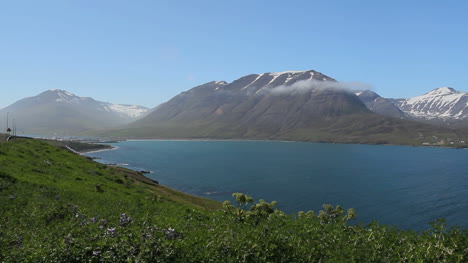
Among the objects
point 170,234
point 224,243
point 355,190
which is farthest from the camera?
point 355,190

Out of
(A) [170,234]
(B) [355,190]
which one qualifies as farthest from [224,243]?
(B) [355,190]

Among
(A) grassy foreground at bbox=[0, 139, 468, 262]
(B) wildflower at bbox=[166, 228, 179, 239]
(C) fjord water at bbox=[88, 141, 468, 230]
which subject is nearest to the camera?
(A) grassy foreground at bbox=[0, 139, 468, 262]

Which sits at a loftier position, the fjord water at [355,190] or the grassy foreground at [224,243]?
the grassy foreground at [224,243]

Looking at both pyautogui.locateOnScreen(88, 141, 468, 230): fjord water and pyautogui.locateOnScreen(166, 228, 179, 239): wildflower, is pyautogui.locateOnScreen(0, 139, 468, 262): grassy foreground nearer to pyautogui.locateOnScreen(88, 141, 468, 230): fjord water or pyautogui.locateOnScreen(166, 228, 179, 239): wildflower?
pyautogui.locateOnScreen(166, 228, 179, 239): wildflower

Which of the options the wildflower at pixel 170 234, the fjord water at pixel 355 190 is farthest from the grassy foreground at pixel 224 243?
the fjord water at pixel 355 190

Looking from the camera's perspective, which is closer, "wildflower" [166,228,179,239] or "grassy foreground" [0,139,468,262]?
"grassy foreground" [0,139,468,262]

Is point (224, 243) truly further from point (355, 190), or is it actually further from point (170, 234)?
point (355, 190)

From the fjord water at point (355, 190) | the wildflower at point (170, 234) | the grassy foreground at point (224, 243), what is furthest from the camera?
the fjord water at point (355, 190)

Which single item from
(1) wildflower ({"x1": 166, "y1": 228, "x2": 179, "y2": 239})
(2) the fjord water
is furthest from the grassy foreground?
(2) the fjord water

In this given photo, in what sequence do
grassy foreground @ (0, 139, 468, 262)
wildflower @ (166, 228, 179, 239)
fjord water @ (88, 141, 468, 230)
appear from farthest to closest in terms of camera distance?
fjord water @ (88, 141, 468, 230) < wildflower @ (166, 228, 179, 239) < grassy foreground @ (0, 139, 468, 262)

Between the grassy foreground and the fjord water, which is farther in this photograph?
the fjord water

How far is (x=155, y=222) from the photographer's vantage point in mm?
19188

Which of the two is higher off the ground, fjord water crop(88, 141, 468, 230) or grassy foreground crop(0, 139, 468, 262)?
grassy foreground crop(0, 139, 468, 262)

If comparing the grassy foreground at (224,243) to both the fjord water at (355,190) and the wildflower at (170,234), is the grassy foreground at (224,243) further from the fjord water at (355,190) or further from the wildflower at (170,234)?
the fjord water at (355,190)
